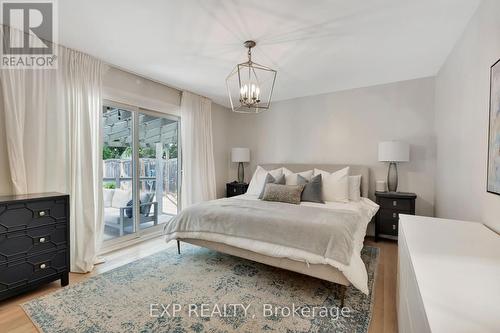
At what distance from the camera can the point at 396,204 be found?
3.30m

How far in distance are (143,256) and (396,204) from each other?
141 inches

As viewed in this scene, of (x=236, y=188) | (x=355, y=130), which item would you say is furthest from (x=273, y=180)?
(x=355, y=130)

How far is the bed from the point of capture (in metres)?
1.88

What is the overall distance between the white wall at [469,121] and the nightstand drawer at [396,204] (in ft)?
1.21

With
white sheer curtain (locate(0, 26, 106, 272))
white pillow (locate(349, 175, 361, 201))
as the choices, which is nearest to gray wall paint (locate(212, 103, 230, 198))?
white sheer curtain (locate(0, 26, 106, 272))

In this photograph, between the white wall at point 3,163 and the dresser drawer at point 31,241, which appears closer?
the dresser drawer at point 31,241

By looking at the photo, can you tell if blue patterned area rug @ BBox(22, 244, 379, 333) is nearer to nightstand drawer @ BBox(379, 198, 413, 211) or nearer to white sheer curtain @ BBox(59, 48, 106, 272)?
white sheer curtain @ BBox(59, 48, 106, 272)

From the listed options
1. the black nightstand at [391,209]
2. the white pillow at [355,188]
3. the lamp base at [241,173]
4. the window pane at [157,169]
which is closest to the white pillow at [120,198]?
the window pane at [157,169]

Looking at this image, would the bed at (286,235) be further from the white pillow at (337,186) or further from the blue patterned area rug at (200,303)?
the white pillow at (337,186)

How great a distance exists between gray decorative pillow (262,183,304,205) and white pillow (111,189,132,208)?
2074 millimetres

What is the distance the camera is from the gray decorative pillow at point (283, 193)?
3.22 m

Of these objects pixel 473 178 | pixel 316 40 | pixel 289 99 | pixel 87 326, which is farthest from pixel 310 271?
pixel 289 99

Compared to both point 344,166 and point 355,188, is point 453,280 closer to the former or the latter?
point 355,188

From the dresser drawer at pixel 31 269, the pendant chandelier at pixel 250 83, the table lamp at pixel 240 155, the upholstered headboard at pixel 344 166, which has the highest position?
the pendant chandelier at pixel 250 83
